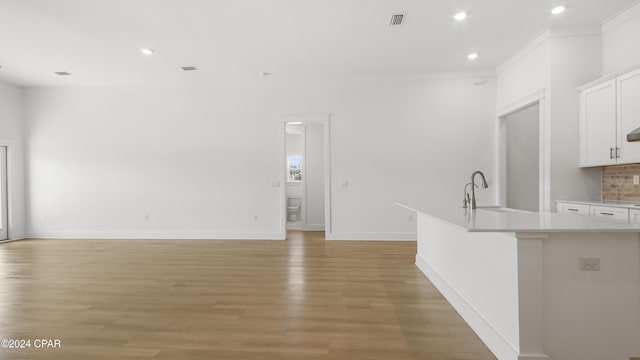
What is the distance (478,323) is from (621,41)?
404 cm

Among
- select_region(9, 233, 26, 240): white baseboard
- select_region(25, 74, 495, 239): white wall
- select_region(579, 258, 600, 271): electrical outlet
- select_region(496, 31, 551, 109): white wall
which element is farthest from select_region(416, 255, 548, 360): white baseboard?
select_region(9, 233, 26, 240): white baseboard

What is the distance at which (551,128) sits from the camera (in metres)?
4.18

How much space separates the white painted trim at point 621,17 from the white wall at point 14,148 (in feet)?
33.7

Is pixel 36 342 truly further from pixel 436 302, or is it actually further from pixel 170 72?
pixel 170 72

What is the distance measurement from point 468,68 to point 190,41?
477cm

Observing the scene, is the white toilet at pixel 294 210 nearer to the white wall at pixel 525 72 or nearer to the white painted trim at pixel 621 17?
the white wall at pixel 525 72

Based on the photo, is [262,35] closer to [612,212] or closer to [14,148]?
[612,212]

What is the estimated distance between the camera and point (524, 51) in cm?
474

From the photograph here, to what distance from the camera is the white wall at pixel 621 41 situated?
3.58 meters

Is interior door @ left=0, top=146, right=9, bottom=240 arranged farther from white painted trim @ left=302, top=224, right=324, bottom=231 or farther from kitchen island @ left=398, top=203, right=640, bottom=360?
kitchen island @ left=398, top=203, right=640, bottom=360

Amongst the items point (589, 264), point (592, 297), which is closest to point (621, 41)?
point (589, 264)

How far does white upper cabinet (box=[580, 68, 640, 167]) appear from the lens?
337 centimetres

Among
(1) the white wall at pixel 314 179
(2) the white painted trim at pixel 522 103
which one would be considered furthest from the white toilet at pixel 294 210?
(2) the white painted trim at pixel 522 103

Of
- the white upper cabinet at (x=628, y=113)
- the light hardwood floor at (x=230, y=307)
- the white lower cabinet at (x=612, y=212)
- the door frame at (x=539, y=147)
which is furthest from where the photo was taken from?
the door frame at (x=539, y=147)
